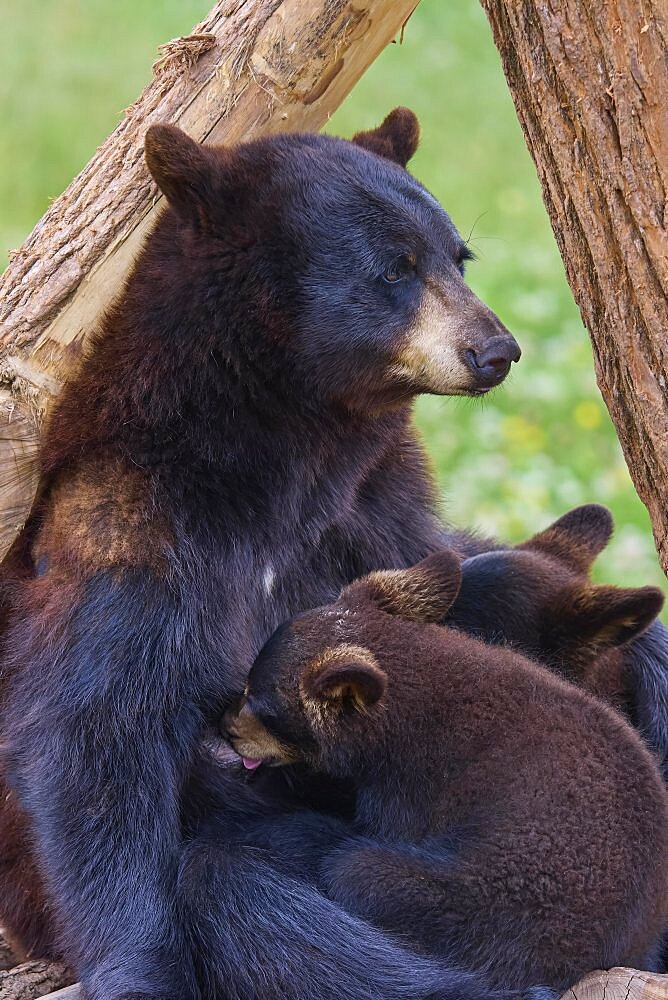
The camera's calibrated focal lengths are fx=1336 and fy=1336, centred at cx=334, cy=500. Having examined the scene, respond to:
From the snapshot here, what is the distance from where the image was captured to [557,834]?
12.1 feet

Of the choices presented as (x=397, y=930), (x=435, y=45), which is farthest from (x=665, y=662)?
(x=435, y=45)

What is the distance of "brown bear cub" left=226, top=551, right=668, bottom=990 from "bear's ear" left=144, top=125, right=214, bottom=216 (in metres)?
1.34

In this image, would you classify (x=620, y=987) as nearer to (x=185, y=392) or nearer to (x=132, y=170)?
(x=185, y=392)

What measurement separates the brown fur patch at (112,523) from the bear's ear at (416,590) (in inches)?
26.4

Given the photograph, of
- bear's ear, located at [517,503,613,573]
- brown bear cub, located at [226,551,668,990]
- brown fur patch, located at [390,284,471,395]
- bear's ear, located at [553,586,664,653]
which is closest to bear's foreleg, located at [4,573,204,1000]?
brown bear cub, located at [226,551,668,990]

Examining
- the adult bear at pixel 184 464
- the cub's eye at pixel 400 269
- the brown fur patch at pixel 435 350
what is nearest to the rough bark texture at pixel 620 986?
the adult bear at pixel 184 464

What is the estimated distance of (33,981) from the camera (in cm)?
467

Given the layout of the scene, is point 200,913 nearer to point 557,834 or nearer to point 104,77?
point 557,834

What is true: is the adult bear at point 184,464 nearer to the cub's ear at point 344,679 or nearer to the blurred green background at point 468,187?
the cub's ear at point 344,679

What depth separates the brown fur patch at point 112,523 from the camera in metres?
4.05

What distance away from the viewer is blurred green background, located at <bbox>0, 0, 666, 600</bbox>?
9.88 meters

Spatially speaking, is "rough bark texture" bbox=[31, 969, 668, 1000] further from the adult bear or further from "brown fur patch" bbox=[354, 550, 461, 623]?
"brown fur patch" bbox=[354, 550, 461, 623]

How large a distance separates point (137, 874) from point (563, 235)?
220 cm

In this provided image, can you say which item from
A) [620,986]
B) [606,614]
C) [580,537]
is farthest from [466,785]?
[580,537]
